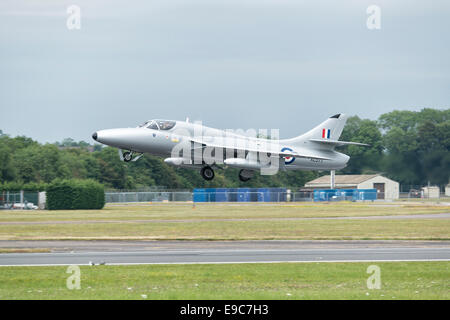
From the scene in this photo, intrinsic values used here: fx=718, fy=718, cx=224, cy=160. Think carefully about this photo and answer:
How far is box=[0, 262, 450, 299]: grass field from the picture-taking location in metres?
20.7

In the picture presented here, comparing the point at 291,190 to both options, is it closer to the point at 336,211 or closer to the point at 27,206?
the point at 336,211

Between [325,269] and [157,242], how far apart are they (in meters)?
17.4

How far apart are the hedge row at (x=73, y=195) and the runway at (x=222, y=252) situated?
44.8 m

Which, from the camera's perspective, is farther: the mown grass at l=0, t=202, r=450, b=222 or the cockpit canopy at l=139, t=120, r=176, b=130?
the mown grass at l=0, t=202, r=450, b=222

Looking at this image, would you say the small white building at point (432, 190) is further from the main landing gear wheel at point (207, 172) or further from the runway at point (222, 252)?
the main landing gear wheel at point (207, 172)

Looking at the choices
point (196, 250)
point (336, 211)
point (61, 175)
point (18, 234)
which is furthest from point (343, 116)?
point (61, 175)

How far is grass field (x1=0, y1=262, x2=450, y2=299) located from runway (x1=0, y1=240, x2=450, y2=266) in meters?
2.79

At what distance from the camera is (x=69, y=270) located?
2738cm

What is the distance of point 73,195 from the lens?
3465 inches

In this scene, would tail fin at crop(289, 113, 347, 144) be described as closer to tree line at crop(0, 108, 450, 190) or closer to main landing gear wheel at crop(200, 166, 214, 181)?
main landing gear wheel at crop(200, 166, 214, 181)

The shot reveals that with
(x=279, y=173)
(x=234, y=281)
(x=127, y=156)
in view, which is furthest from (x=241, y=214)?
(x=234, y=281)

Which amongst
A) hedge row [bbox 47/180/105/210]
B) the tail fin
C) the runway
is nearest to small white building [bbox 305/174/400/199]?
hedge row [bbox 47/180/105/210]

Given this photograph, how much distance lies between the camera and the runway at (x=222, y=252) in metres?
31.5

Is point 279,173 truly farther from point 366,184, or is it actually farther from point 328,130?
point 328,130
